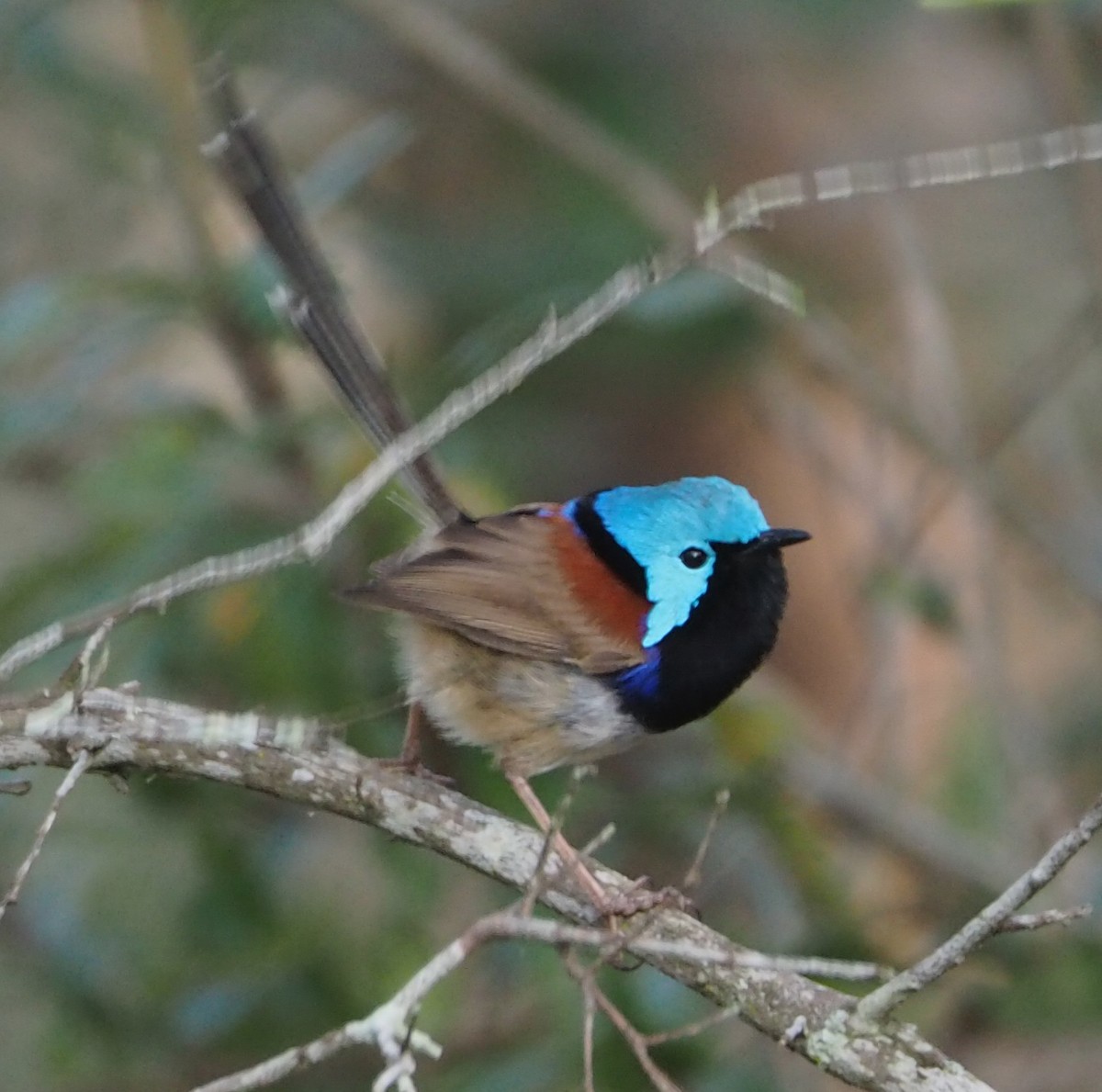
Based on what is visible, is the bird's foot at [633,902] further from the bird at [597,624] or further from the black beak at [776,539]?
the black beak at [776,539]

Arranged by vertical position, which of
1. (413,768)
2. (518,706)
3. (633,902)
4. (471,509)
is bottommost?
(633,902)

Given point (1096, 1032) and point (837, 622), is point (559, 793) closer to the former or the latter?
point (1096, 1032)

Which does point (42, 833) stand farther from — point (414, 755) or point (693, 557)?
point (693, 557)

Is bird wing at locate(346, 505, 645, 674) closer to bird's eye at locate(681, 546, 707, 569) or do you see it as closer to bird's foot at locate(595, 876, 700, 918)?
bird's eye at locate(681, 546, 707, 569)

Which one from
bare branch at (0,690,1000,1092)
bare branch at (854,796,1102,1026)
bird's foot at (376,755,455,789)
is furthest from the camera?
bird's foot at (376,755,455,789)

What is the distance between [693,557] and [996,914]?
1.27 m

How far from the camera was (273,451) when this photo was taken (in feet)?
12.4

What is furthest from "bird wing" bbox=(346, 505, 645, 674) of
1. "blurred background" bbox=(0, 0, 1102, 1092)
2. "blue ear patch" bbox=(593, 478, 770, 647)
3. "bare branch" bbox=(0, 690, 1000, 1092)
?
"bare branch" bbox=(0, 690, 1000, 1092)

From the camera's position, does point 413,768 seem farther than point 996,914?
Yes

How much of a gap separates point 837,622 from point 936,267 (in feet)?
5.26

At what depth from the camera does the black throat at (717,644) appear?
123 inches

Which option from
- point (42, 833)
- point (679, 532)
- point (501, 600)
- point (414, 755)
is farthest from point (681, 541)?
point (42, 833)

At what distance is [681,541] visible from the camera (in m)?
3.24

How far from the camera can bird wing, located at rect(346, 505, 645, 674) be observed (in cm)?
318
